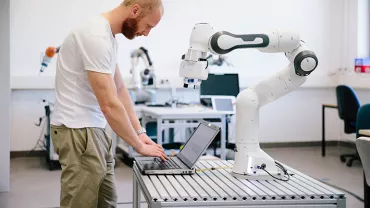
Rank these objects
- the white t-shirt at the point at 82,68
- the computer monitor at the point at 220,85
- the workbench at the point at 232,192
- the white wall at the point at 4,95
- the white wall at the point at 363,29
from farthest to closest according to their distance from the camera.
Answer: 1. the white wall at the point at 363,29
2. the computer monitor at the point at 220,85
3. the white wall at the point at 4,95
4. the white t-shirt at the point at 82,68
5. the workbench at the point at 232,192

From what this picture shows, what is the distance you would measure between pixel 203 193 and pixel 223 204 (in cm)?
9

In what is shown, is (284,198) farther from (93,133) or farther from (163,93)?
(163,93)

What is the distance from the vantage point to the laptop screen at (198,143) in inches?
75.0

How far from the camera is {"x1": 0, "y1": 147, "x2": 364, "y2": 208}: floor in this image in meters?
3.78

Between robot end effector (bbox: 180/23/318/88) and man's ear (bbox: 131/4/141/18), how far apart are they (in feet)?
0.77

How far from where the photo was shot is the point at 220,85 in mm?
→ 5617

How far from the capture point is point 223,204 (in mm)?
1567

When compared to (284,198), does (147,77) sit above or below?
above

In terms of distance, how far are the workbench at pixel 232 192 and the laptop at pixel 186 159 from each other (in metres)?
0.03

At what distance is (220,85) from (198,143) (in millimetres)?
3659

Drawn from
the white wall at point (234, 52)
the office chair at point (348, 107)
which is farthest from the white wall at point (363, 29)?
the office chair at point (348, 107)

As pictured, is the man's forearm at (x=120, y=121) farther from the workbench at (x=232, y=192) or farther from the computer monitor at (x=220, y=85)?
the computer monitor at (x=220, y=85)

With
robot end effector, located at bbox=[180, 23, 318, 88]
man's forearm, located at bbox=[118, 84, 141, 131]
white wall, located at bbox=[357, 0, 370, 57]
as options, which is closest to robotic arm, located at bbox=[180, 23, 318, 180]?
robot end effector, located at bbox=[180, 23, 318, 88]

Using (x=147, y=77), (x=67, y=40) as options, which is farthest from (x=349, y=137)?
(x=67, y=40)
